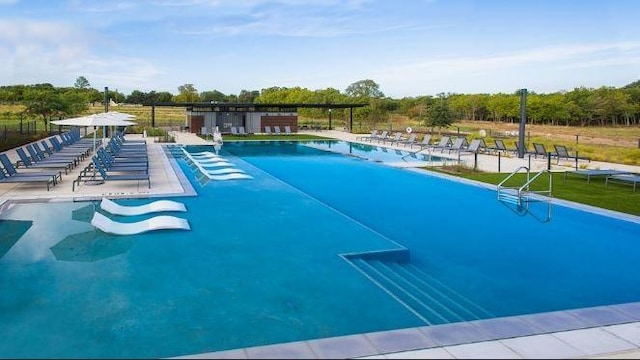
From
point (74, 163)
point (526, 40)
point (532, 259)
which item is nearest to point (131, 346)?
point (532, 259)

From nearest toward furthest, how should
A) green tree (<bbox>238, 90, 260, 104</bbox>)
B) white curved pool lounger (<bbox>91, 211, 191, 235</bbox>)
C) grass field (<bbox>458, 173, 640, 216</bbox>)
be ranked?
white curved pool lounger (<bbox>91, 211, 191, 235</bbox>) → grass field (<bbox>458, 173, 640, 216</bbox>) → green tree (<bbox>238, 90, 260, 104</bbox>)

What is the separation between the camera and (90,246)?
721cm

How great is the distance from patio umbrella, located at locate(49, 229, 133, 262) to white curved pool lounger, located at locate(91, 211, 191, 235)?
0.13 meters

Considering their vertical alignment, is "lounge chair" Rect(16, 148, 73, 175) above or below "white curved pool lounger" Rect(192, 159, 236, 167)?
above

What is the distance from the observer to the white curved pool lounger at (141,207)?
9.03 m

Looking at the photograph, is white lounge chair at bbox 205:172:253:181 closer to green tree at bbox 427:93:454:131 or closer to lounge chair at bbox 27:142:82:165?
lounge chair at bbox 27:142:82:165

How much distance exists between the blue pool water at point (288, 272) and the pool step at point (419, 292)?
0.8 inches

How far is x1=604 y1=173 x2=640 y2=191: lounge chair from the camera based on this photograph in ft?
40.8

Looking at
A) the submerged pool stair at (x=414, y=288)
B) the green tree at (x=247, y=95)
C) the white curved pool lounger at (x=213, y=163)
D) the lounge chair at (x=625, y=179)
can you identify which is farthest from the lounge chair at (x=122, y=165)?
the green tree at (x=247, y=95)

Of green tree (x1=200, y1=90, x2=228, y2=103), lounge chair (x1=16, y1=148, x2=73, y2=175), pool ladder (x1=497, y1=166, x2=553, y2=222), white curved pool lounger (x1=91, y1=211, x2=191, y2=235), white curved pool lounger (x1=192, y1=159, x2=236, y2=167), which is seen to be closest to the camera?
white curved pool lounger (x1=91, y1=211, x2=191, y2=235)

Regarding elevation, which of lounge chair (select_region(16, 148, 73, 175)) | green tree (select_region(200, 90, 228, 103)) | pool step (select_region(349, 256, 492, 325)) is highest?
green tree (select_region(200, 90, 228, 103))

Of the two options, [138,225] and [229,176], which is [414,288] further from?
[229,176]

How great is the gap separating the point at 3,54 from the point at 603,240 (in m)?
31.7

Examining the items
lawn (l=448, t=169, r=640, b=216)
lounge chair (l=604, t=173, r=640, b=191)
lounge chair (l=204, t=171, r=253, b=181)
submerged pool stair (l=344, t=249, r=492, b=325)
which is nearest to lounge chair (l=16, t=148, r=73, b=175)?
lounge chair (l=204, t=171, r=253, b=181)
